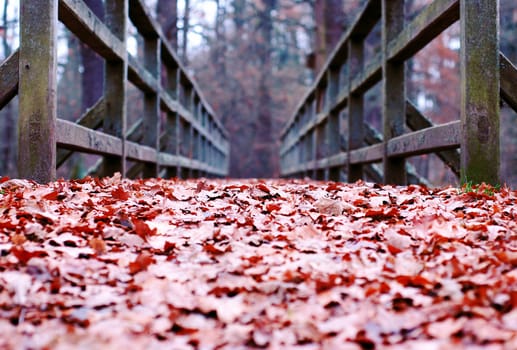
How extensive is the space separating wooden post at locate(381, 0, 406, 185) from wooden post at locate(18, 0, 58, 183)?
9.05ft

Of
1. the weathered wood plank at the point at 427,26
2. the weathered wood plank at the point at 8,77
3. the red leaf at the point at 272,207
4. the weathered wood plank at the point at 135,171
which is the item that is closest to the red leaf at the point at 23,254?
the red leaf at the point at 272,207

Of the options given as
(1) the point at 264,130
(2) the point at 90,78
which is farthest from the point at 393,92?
(1) the point at 264,130

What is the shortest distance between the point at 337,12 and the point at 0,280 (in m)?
11.7

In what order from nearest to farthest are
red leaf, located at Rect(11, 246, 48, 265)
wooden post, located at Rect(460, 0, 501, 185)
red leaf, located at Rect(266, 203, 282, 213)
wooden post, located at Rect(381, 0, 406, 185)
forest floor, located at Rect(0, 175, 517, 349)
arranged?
forest floor, located at Rect(0, 175, 517, 349) < red leaf, located at Rect(11, 246, 48, 265) < red leaf, located at Rect(266, 203, 282, 213) < wooden post, located at Rect(460, 0, 501, 185) < wooden post, located at Rect(381, 0, 406, 185)

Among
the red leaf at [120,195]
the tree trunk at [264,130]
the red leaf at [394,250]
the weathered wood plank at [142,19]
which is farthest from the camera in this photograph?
the tree trunk at [264,130]

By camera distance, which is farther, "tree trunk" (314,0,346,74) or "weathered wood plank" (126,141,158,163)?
"tree trunk" (314,0,346,74)

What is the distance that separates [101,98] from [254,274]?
11.2ft

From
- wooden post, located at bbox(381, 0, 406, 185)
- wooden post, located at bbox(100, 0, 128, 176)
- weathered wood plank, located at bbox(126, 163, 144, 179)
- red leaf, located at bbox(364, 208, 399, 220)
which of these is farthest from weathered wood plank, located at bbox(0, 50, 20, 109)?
weathered wood plank, located at bbox(126, 163, 144, 179)

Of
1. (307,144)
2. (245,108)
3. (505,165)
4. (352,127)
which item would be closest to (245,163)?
(245,108)

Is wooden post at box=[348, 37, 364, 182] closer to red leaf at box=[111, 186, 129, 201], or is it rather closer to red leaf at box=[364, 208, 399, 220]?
red leaf at box=[364, 208, 399, 220]

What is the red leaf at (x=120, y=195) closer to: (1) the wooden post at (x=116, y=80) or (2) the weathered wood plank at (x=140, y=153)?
(1) the wooden post at (x=116, y=80)

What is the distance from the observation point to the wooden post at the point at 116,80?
471cm

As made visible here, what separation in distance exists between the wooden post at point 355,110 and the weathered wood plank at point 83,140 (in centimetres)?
280

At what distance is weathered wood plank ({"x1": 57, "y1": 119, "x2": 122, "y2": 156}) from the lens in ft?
11.5
